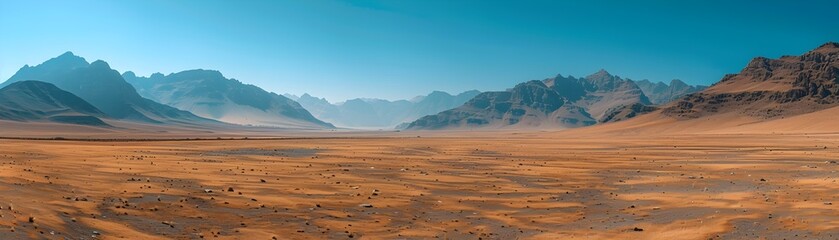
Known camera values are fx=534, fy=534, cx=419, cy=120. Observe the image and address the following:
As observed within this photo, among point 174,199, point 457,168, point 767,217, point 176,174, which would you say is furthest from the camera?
point 457,168

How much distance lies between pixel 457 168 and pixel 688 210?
2187cm

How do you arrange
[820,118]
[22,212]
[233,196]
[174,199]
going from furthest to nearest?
1. [820,118]
2. [233,196]
3. [174,199]
4. [22,212]

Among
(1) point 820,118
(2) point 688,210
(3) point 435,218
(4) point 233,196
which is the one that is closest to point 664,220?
(2) point 688,210

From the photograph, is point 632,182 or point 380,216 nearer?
point 380,216

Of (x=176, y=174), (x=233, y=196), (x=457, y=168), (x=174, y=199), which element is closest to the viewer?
(x=174, y=199)

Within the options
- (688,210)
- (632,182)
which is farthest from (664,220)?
(632,182)

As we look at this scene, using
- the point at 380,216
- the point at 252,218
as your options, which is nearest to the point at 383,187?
the point at 380,216

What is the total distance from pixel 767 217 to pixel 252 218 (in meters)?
18.5

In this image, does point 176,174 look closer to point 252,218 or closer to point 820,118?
point 252,218

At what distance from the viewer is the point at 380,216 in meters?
20.7

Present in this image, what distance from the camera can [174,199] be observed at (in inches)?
869

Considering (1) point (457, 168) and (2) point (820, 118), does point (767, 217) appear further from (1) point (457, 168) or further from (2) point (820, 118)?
(2) point (820, 118)

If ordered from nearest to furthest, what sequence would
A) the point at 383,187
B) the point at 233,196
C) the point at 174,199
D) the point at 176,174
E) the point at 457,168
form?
→ 1. the point at 174,199
2. the point at 233,196
3. the point at 383,187
4. the point at 176,174
5. the point at 457,168

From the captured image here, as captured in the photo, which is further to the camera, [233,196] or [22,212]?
[233,196]
